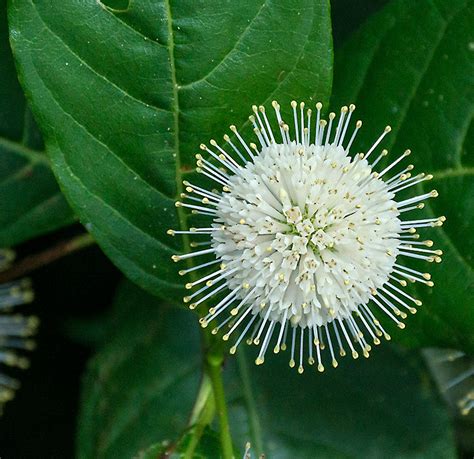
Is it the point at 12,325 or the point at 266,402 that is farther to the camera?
the point at 12,325

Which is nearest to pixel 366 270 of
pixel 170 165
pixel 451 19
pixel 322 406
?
pixel 170 165

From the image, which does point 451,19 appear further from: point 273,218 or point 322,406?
point 322,406

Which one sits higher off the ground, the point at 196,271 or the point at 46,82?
the point at 46,82

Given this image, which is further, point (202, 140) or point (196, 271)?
point (196, 271)

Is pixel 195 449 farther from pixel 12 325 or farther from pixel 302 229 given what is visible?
pixel 12 325

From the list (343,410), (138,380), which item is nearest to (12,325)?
(138,380)

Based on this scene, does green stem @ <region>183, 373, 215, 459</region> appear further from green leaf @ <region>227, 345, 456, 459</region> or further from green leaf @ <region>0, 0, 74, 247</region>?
green leaf @ <region>0, 0, 74, 247</region>

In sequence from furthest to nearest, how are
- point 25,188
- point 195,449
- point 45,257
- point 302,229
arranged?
point 45,257
point 25,188
point 195,449
point 302,229
